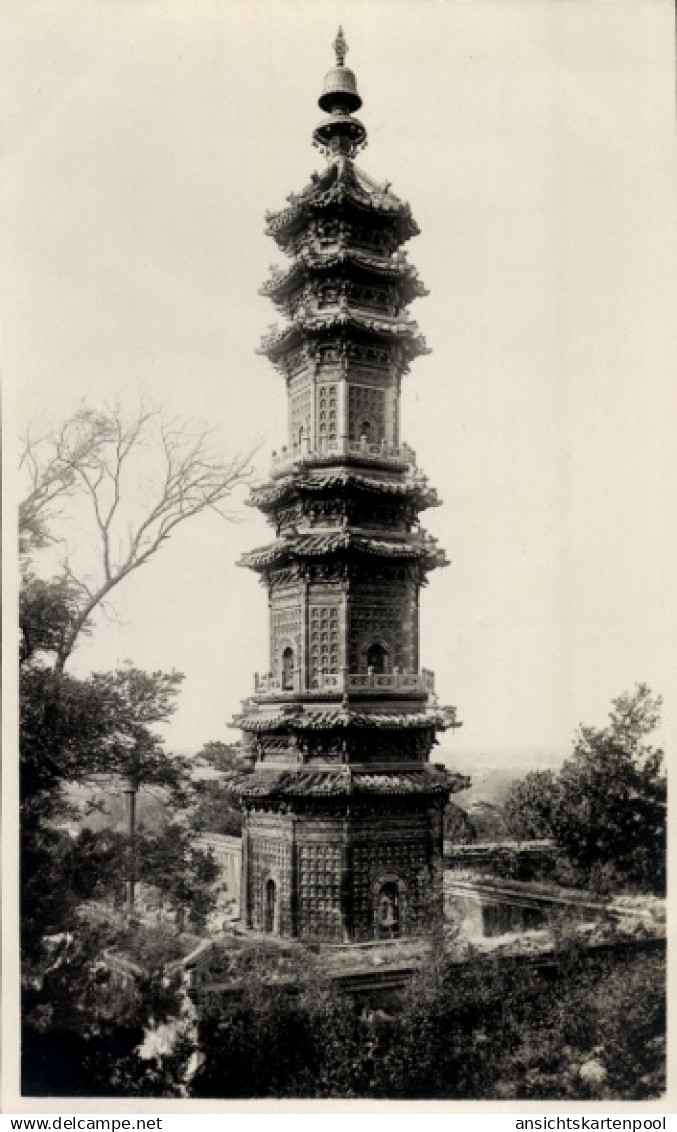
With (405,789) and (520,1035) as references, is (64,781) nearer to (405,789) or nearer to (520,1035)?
(405,789)

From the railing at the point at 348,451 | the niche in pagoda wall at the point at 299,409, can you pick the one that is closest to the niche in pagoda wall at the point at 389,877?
the railing at the point at 348,451

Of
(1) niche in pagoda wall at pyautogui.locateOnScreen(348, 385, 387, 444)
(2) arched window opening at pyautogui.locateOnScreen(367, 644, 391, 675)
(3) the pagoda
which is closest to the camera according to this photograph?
(3) the pagoda

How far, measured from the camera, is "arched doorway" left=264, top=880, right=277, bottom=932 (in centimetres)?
2042

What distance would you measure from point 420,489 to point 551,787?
347 inches

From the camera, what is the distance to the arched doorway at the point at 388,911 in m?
19.8

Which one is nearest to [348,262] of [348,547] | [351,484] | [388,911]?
[351,484]

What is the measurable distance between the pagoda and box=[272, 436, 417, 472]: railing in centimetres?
4

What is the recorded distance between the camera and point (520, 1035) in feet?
54.1

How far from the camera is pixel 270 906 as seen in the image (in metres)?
20.6

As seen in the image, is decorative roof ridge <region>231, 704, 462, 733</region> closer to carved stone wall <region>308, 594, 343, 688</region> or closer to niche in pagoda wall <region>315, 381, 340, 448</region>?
carved stone wall <region>308, 594, 343, 688</region>

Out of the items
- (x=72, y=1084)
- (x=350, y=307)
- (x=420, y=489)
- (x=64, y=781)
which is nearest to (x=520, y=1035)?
(x=72, y=1084)

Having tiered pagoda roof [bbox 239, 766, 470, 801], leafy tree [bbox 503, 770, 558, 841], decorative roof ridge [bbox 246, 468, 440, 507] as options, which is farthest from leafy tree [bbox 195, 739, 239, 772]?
decorative roof ridge [bbox 246, 468, 440, 507]

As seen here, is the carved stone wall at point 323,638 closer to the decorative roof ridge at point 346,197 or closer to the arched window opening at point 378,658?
the arched window opening at point 378,658

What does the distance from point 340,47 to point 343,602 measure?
1006 cm
